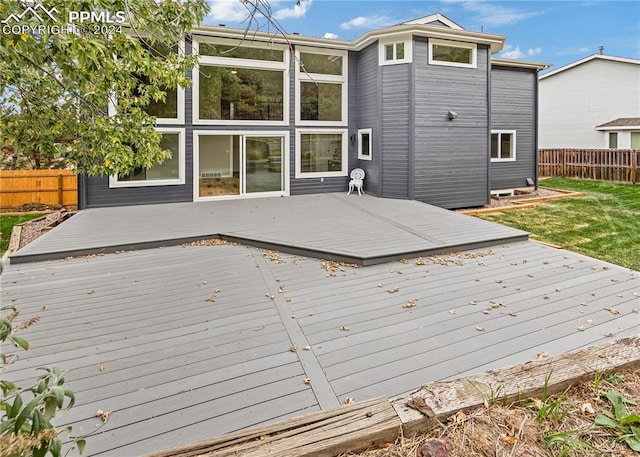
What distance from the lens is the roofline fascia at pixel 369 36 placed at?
979cm

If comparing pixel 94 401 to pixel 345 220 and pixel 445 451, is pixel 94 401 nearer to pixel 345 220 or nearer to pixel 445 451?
pixel 445 451

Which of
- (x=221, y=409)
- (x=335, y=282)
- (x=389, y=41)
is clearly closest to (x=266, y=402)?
(x=221, y=409)

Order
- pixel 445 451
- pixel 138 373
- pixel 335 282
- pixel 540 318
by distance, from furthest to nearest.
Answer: pixel 335 282 → pixel 540 318 → pixel 138 373 → pixel 445 451

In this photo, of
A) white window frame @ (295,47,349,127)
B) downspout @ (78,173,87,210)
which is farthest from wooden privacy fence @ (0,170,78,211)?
white window frame @ (295,47,349,127)

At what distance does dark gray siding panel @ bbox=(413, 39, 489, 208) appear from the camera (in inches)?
408

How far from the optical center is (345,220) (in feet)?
26.4

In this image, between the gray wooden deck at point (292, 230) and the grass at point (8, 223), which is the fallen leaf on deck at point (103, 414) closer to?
the gray wooden deck at point (292, 230)

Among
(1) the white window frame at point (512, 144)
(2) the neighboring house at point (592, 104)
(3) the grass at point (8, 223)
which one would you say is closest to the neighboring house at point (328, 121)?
(3) the grass at point (8, 223)

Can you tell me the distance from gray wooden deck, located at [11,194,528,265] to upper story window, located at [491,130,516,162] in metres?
4.94

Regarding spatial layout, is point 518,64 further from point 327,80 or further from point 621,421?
point 621,421

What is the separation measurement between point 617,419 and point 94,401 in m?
2.92

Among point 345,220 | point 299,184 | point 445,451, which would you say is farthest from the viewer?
point 299,184

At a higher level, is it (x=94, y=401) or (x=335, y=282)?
(x=335, y=282)

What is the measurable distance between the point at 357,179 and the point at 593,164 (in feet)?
36.1
